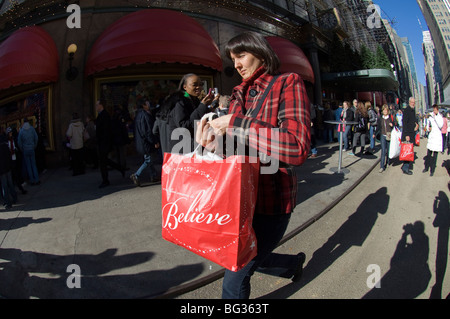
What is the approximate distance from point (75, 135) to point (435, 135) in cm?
1011

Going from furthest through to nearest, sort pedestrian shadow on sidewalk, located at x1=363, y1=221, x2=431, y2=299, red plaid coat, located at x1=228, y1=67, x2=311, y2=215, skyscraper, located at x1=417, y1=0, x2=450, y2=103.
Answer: skyscraper, located at x1=417, y1=0, x2=450, y2=103, pedestrian shadow on sidewalk, located at x1=363, y1=221, x2=431, y2=299, red plaid coat, located at x1=228, y1=67, x2=311, y2=215

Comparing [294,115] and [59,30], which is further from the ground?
[59,30]

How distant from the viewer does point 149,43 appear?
743cm

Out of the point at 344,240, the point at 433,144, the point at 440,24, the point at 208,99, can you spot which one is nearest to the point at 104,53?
the point at 208,99

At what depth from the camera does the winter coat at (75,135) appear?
753 centimetres

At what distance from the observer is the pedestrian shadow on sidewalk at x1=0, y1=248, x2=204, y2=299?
2.31 m

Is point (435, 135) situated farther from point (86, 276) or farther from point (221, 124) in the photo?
point (86, 276)

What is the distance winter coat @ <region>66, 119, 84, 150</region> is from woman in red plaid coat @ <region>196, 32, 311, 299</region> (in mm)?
7474

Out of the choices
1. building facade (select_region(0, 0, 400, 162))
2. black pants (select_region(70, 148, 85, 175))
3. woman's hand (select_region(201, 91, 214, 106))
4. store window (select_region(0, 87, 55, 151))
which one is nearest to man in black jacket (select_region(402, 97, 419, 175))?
building facade (select_region(0, 0, 400, 162))

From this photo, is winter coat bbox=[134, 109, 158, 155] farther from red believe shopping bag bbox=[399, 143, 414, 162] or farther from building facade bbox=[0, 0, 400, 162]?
red believe shopping bag bbox=[399, 143, 414, 162]

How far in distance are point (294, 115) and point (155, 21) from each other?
322 inches
